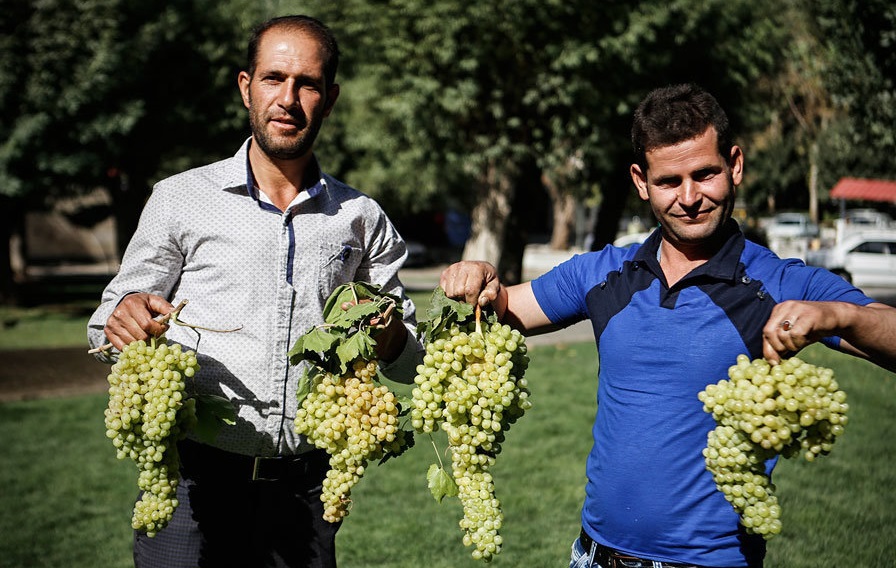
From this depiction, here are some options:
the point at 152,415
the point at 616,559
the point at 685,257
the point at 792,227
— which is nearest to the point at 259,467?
the point at 152,415

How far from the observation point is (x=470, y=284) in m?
2.71

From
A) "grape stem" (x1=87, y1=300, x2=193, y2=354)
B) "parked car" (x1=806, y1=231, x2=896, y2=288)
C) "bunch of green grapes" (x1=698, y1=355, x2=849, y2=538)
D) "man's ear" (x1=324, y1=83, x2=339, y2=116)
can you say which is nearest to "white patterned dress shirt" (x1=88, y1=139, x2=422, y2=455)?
"grape stem" (x1=87, y1=300, x2=193, y2=354)

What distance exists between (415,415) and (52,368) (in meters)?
12.0

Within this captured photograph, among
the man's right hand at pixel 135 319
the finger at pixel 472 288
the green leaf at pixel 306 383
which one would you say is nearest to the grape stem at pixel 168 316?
the man's right hand at pixel 135 319

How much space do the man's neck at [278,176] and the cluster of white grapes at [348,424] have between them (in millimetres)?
858

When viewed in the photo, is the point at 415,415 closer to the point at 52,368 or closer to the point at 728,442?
the point at 728,442

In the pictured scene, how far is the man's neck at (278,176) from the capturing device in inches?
121

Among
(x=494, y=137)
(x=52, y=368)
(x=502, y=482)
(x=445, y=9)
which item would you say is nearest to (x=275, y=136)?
(x=502, y=482)

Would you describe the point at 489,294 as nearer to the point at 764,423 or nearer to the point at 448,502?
the point at 764,423

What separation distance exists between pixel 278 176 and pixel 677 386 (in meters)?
1.78

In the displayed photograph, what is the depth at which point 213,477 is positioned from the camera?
3012mm

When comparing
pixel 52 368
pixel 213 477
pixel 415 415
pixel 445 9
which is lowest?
pixel 52 368

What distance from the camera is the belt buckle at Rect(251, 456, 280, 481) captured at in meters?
3.00

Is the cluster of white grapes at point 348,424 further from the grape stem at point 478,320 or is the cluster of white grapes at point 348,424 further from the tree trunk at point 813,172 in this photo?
the tree trunk at point 813,172
